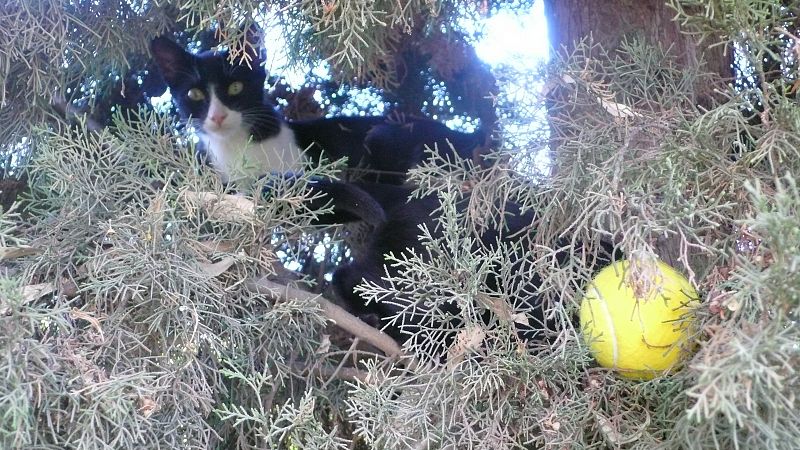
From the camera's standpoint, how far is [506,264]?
3.22 feet

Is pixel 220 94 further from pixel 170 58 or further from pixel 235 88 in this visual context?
pixel 170 58

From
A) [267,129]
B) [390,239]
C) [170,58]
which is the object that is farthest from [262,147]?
[390,239]

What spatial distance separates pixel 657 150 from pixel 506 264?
0.23 m

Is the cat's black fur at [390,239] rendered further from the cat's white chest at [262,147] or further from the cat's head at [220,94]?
the cat's head at [220,94]

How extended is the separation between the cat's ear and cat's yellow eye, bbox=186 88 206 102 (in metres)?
0.07

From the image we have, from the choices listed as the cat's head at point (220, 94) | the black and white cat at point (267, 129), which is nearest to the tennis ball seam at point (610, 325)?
the black and white cat at point (267, 129)

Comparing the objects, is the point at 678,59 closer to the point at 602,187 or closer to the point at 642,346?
the point at 602,187

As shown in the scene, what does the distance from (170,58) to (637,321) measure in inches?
40.7

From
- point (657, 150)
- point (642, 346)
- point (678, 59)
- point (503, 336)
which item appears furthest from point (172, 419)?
point (678, 59)

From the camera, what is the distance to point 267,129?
176 cm

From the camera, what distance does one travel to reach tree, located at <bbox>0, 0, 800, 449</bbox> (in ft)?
2.81

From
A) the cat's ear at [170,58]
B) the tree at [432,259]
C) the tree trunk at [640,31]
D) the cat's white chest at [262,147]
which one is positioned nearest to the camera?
the tree at [432,259]

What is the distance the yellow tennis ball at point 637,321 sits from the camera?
868mm

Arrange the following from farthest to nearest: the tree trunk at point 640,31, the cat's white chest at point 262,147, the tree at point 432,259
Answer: the cat's white chest at point 262,147, the tree trunk at point 640,31, the tree at point 432,259
